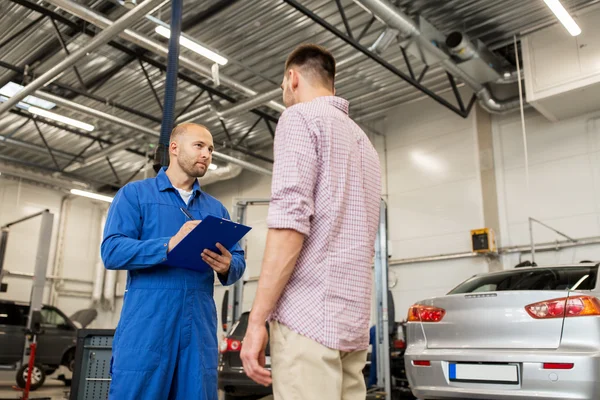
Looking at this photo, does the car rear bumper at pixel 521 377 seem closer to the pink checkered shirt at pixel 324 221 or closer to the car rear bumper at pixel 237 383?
the car rear bumper at pixel 237 383

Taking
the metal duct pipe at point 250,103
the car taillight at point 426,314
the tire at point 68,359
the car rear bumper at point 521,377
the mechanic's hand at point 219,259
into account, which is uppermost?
the metal duct pipe at point 250,103

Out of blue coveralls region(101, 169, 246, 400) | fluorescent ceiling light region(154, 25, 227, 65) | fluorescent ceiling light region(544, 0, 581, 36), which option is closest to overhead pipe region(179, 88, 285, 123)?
fluorescent ceiling light region(154, 25, 227, 65)

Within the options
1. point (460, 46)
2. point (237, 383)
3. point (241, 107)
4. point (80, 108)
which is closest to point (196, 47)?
point (241, 107)

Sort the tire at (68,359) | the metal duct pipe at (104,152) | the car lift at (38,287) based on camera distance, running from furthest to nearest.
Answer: the metal duct pipe at (104,152) < the tire at (68,359) < the car lift at (38,287)

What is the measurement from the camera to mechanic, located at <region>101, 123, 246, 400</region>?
1.89 meters

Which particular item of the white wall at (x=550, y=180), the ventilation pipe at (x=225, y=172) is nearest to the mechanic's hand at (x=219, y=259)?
the white wall at (x=550, y=180)

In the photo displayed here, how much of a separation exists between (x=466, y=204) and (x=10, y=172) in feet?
34.2

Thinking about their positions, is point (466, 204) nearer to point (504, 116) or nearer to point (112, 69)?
point (504, 116)

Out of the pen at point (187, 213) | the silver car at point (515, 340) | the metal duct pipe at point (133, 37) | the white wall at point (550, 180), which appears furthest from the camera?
the white wall at point (550, 180)

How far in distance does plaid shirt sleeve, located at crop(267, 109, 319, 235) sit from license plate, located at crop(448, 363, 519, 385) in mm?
2662

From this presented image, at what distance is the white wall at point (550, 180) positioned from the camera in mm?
8203

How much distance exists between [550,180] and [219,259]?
792 centimetres

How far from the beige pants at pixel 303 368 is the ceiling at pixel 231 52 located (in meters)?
6.91

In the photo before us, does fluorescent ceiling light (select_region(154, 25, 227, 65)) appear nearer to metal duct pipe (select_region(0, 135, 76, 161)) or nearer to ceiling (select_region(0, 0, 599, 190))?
ceiling (select_region(0, 0, 599, 190))
